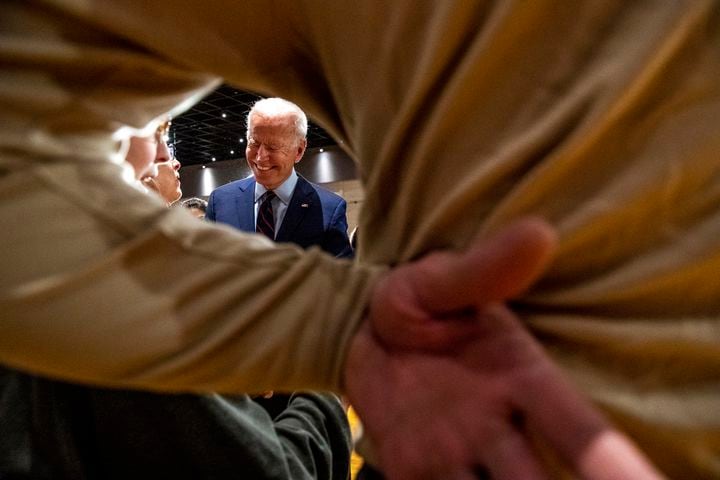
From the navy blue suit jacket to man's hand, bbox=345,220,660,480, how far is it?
214 cm

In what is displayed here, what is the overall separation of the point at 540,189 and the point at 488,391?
0.47 feet

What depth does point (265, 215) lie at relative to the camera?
2748 mm

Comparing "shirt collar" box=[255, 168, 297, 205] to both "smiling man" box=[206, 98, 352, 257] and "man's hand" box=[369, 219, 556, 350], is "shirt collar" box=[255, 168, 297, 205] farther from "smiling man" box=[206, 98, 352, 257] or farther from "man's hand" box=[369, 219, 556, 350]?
"man's hand" box=[369, 219, 556, 350]

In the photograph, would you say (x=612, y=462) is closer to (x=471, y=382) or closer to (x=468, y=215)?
(x=471, y=382)

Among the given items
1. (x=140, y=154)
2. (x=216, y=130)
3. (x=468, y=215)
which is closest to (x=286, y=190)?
(x=140, y=154)

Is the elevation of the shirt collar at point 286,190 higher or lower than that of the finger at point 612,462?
lower

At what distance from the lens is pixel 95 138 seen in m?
0.42

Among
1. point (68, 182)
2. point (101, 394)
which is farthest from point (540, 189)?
point (101, 394)

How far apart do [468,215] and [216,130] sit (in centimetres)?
1074

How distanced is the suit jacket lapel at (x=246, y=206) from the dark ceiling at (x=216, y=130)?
17.4ft

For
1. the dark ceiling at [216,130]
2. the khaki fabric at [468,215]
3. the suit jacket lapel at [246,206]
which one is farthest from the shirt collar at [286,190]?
the dark ceiling at [216,130]

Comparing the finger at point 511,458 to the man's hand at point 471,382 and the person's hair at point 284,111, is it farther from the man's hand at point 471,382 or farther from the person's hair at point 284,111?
the person's hair at point 284,111

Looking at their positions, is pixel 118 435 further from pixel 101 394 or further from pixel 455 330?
pixel 455 330

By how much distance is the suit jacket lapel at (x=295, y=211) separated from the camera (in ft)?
8.54
